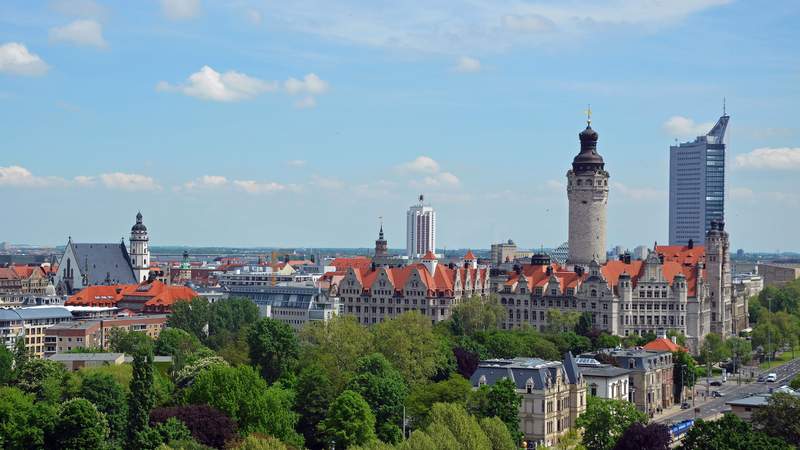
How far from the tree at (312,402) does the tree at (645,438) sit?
24214mm

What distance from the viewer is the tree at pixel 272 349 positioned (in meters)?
110

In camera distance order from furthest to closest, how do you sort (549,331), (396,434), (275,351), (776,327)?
(776,327)
(549,331)
(275,351)
(396,434)

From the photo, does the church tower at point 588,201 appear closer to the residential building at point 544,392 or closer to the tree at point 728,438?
the residential building at point 544,392

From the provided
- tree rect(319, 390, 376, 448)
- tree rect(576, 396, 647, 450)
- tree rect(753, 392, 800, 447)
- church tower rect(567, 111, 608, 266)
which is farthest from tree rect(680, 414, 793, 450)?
church tower rect(567, 111, 608, 266)

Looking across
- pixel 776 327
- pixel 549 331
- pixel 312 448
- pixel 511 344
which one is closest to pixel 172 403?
pixel 312 448

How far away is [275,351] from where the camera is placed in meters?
110

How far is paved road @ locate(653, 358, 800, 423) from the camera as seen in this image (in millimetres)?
105381

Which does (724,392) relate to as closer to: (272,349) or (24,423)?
(272,349)

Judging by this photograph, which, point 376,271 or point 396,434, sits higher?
point 376,271

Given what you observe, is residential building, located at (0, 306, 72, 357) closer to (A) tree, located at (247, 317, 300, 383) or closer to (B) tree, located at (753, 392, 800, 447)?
(A) tree, located at (247, 317, 300, 383)

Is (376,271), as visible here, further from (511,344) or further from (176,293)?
(511,344)

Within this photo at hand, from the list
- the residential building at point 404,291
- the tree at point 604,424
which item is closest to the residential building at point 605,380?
the tree at point 604,424

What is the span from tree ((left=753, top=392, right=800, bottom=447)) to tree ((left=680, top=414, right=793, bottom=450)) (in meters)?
5.70

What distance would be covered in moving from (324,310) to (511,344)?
46199mm
